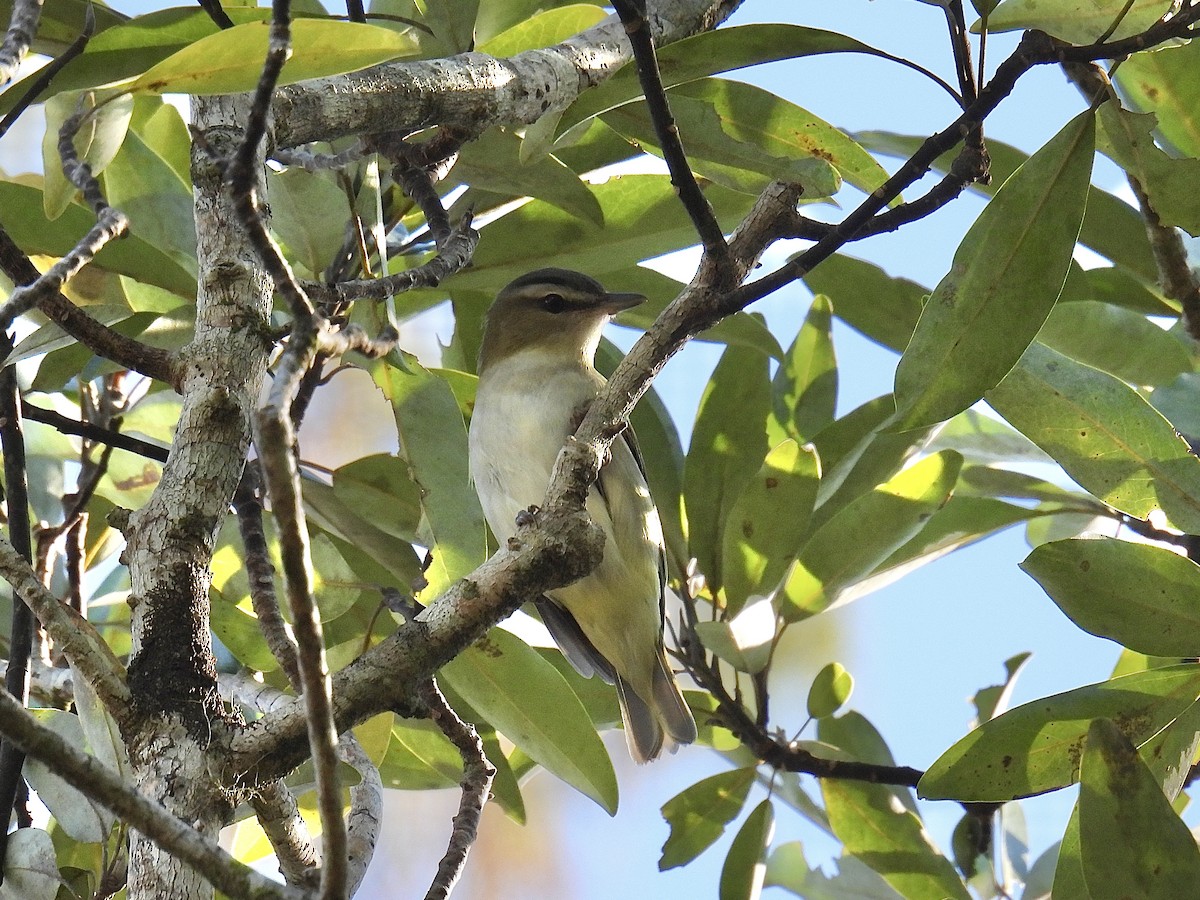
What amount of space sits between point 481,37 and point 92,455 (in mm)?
1210

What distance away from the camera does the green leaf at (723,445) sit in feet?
8.25

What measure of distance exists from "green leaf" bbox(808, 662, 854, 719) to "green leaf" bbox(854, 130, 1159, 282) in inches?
38.9

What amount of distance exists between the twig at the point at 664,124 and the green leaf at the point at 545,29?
53 centimetres

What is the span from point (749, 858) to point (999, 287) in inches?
53.3

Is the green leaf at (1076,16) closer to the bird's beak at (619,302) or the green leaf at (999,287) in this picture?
the green leaf at (999,287)

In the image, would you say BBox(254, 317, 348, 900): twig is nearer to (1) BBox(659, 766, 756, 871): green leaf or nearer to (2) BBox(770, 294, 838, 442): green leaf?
(1) BBox(659, 766, 756, 871): green leaf

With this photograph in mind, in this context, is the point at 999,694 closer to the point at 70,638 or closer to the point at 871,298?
the point at 871,298

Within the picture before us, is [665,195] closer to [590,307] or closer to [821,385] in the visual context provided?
[821,385]

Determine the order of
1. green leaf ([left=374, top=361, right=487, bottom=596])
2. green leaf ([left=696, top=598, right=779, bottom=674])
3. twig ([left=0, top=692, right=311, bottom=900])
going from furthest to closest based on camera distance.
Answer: green leaf ([left=696, top=598, right=779, bottom=674])
green leaf ([left=374, top=361, right=487, bottom=596])
twig ([left=0, top=692, right=311, bottom=900])

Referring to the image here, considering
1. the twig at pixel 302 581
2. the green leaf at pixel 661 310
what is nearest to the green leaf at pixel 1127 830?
the twig at pixel 302 581

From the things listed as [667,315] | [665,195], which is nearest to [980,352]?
[667,315]

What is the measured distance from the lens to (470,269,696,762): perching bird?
2.85m

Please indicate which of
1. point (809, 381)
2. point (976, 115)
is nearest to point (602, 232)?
point (809, 381)

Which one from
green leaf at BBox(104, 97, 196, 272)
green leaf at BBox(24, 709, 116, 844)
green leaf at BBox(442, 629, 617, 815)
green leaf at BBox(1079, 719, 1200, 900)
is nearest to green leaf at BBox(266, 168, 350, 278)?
green leaf at BBox(104, 97, 196, 272)
